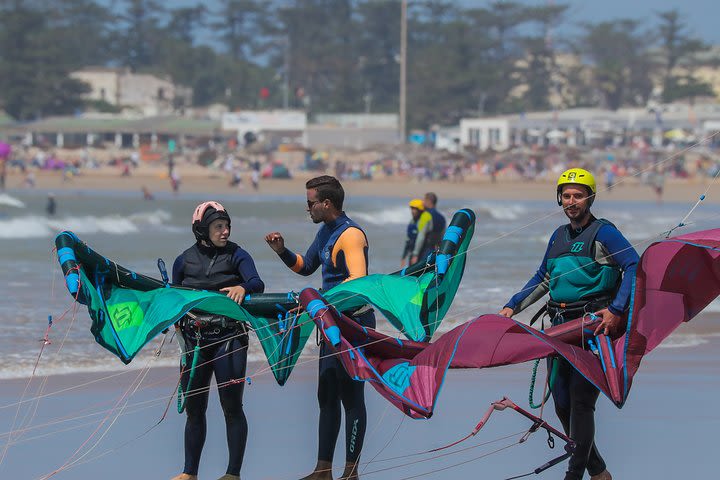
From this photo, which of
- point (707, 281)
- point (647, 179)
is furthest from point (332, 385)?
point (647, 179)

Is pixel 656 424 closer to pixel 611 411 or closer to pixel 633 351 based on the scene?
pixel 611 411

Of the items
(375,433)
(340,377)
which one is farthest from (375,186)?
(340,377)

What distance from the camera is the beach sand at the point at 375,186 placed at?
57688 mm

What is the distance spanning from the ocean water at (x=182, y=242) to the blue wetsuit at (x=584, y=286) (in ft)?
0.79

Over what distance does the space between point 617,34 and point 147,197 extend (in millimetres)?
91077

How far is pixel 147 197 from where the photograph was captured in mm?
52875

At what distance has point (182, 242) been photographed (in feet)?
94.5

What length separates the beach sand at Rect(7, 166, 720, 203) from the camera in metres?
57.7

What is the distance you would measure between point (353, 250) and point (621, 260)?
4.47 feet

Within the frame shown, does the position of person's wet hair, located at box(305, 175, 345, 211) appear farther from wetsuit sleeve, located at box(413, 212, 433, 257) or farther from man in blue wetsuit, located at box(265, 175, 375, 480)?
wetsuit sleeve, located at box(413, 212, 433, 257)

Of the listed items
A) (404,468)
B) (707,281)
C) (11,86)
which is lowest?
(404,468)

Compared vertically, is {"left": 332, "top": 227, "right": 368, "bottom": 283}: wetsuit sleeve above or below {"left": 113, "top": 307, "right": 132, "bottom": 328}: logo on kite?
above

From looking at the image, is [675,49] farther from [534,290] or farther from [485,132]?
[534,290]

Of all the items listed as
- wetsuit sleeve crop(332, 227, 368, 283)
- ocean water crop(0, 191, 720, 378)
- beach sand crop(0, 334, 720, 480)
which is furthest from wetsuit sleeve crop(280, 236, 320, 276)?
beach sand crop(0, 334, 720, 480)
